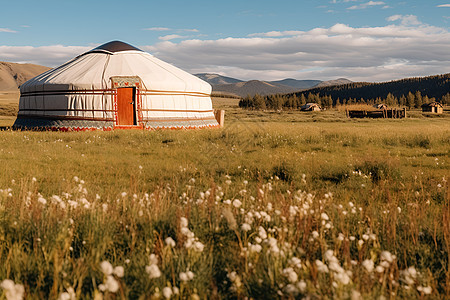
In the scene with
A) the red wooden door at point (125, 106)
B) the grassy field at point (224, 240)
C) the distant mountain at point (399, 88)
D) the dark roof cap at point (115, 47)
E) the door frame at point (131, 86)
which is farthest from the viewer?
the distant mountain at point (399, 88)

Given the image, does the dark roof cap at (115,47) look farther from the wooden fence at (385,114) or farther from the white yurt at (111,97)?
the wooden fence at (385,114)

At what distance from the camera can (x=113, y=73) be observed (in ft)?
62.6

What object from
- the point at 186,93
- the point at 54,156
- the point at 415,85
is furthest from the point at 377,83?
the point at 54,156

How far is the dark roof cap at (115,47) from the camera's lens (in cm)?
2152

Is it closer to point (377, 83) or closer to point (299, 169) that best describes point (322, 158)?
point (299, 169)

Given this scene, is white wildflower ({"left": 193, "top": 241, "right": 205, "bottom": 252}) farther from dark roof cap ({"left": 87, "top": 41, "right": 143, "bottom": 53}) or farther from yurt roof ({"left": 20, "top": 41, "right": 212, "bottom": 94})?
dark roof cap ({"left": 87, "top": 41, "right": 143, "bottom": 53})

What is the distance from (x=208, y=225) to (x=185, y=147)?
851cm

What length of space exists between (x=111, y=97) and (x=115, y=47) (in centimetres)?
458

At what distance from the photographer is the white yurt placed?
18.5 m

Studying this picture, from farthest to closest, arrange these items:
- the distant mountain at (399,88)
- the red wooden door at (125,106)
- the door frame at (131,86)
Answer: the distant mountain at (399,88)
the red wooden door at (125,106)
the door frame at (131,86)

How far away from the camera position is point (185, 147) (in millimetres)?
11992

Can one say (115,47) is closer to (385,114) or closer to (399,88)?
(385,114)

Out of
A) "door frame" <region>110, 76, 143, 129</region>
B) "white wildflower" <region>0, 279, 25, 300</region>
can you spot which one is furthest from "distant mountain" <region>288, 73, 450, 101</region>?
"white wildflower" <region>0, 279, 25, 300</region>

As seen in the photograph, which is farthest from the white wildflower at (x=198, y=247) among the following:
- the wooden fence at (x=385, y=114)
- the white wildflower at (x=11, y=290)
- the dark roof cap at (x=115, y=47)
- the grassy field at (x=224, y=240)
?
the wooden fence at (x=385, y=114)
